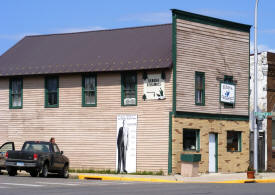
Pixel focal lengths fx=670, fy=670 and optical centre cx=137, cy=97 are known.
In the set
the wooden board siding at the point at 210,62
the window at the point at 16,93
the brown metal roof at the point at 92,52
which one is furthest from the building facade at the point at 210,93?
the window at the point at 16,93

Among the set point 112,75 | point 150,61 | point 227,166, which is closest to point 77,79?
point 112,75

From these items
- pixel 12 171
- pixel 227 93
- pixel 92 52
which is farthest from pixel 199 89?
pixel 12 171

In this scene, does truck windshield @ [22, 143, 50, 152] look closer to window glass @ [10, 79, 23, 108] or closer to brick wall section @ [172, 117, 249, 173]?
brick wall section @ [172, 117, 249, 173]

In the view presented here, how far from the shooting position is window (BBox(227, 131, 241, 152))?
118ft

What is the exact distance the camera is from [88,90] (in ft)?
115

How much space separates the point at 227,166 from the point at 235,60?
5.63 meters

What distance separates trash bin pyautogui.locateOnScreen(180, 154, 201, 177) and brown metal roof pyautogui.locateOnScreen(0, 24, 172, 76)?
4.45 meters

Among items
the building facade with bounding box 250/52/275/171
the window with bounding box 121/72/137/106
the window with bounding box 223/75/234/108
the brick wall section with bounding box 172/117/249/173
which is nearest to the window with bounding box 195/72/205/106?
the brick wall section with bounding box 172/117/249/173

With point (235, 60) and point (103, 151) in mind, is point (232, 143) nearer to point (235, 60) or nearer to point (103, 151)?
point (235, 60)

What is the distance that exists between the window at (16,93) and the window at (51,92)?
1.70m

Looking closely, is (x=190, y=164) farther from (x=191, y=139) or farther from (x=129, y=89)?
(x=129, y=89)

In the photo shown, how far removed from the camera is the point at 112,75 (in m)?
34.2

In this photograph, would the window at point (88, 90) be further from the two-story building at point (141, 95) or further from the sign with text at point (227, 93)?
→ the sign with text at point (227, 93)

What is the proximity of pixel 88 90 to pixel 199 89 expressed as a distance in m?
5.82
